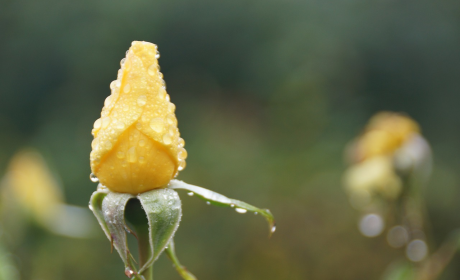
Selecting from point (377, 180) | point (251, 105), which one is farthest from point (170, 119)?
point (251, 105)

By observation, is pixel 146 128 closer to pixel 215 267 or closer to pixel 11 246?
pixel 11 246

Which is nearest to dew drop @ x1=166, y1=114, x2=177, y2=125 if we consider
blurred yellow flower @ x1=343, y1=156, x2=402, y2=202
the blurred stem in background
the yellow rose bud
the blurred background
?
the yellow rose bud

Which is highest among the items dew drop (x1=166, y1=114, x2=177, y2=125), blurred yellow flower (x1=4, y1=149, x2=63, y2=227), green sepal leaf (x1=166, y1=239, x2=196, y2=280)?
dew drop (x1=166, y1=114, x2=177, y2=125)

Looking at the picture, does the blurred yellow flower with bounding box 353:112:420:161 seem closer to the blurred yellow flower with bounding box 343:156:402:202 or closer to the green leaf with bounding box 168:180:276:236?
the blurred yellow flower with bounding box 343:156:402:202

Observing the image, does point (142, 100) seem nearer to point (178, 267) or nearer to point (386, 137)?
point (178, 267)

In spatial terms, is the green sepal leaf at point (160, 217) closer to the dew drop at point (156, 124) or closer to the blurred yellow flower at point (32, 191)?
the dew drop at point (156, 124)
